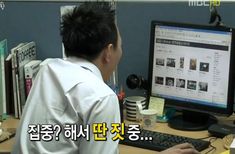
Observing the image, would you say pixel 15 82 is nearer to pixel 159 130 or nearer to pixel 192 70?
pixel 159 130

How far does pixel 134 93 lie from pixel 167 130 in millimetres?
356

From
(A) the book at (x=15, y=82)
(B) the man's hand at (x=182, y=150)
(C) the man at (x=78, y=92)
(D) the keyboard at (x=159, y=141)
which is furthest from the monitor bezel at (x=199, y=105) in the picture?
(A) the book at (x=15, y=82)

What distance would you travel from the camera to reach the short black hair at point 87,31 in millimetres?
1573

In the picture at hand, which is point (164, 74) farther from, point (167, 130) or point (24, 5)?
point (24, 5)

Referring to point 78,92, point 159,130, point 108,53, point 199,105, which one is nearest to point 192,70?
point 199,105

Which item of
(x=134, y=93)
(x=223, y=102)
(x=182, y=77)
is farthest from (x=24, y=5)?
(x=223, y=102)

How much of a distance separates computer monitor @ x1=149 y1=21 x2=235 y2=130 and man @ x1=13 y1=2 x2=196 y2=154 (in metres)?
0.54

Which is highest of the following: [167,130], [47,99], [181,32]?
[181,32]

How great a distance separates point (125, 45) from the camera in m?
2.39

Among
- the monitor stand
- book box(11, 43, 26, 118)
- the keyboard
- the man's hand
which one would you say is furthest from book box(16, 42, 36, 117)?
the man's hand

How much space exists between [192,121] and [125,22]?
1.93 ft

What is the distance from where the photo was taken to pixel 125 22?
2.36 meters

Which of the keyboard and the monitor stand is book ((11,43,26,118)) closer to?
the keyboard

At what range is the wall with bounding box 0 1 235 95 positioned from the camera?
2.23 meters
